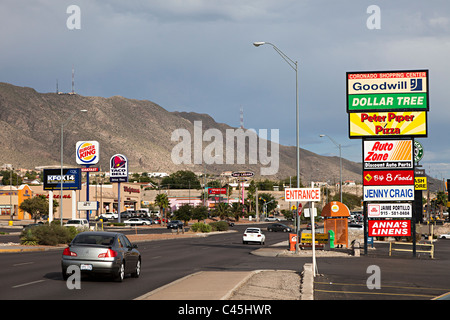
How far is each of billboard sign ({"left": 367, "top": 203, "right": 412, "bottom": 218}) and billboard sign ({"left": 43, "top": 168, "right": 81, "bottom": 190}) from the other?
51269 millimetres

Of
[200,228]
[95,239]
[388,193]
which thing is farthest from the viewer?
[200,228]

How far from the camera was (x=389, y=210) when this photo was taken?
35.9 metres

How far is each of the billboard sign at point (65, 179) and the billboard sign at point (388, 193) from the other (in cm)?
5120

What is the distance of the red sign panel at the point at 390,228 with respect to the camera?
35719mm

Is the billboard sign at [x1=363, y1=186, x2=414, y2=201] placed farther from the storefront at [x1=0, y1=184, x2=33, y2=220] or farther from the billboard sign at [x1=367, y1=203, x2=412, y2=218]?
the storefront at [x1=0, y1=184, x2=33, y2=220]

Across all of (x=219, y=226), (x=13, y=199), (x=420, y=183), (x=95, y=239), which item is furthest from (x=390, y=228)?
(x=13, y=199)

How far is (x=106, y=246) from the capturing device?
58.5 ft

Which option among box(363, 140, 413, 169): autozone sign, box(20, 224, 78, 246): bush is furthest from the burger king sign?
box(363, 140, 413, 169): autozone sign

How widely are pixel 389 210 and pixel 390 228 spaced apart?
3.54ft

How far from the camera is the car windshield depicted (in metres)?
18.1

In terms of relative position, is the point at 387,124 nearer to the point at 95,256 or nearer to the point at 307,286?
the point at 307,286

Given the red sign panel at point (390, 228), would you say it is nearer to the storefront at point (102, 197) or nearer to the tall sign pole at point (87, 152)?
the tall sign pole at point (87, 152)
